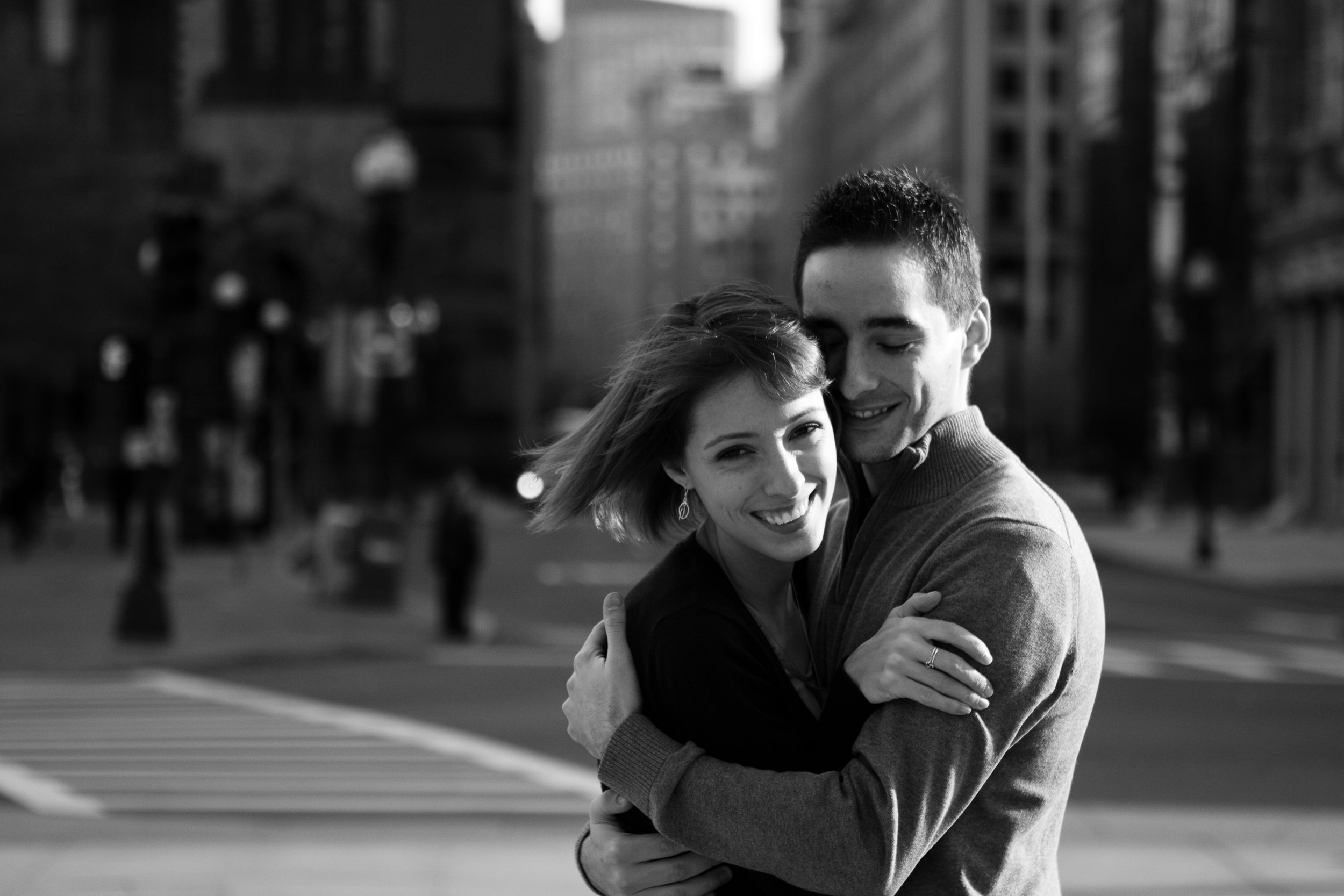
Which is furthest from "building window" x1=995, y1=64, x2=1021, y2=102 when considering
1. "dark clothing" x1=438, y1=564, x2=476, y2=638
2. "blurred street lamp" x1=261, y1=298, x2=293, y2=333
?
"dark clothing" x1=438, y1=564, x2=476, y2=638

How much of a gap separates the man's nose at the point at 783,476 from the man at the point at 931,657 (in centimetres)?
14

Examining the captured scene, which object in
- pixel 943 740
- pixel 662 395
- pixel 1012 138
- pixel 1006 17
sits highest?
pixel 1006 17

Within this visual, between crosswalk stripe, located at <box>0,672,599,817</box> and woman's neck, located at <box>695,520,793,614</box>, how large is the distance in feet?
21.0

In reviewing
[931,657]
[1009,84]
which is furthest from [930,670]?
[1009,84]

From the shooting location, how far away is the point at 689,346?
3.02 m

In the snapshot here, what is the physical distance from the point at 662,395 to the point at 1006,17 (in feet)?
354

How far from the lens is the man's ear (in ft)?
10.4

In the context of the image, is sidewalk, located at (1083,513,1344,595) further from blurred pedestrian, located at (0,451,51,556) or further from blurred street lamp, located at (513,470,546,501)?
blurred street lamp, located at (513,470,546,501)

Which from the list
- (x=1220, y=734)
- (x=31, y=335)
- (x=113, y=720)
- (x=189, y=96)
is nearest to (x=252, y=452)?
(x=31, y=335)

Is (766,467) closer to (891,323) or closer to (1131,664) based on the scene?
(891,323)

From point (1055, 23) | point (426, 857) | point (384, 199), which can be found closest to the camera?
point (426, 857)

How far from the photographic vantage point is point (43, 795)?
10078mm

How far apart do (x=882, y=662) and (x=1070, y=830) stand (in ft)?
23.4

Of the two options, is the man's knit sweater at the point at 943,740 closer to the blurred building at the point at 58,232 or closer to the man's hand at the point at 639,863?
the man's hand at the point at 639,863
